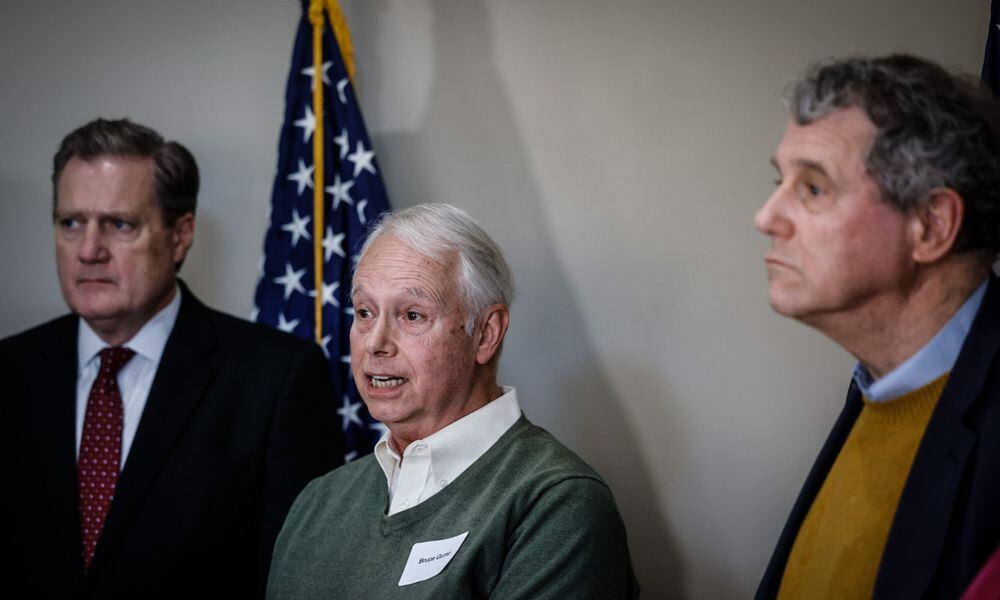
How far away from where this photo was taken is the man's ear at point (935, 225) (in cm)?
139

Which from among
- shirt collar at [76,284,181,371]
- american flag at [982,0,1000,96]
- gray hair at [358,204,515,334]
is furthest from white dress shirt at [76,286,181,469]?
american flag at [982,0,1000,96]

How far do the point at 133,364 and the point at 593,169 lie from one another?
4.78 ft

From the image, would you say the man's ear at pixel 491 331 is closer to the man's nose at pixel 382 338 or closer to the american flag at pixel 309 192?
the man's nose at pixel 382 338

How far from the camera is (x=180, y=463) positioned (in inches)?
99.5

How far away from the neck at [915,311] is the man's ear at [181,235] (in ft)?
6.46

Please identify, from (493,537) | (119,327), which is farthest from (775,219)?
(119,327)

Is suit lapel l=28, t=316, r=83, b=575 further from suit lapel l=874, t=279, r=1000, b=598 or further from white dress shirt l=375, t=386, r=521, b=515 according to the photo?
suit lapel l=874, t=279, r=1000, b=598

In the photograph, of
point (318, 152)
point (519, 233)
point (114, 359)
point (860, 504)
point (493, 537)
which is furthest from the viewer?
point (519, 233)

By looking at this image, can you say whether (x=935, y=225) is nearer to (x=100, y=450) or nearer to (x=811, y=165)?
(x=811, y=165)

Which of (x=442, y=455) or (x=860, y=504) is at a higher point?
(x=442, y=455)

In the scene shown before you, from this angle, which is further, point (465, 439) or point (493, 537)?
point (465, 439)

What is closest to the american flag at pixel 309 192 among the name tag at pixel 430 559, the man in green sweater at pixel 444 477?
the man in green sweater at pixel 444 477

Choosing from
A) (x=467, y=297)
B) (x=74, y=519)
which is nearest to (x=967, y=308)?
(x=467, y=297)

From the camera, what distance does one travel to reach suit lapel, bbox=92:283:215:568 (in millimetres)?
2457
